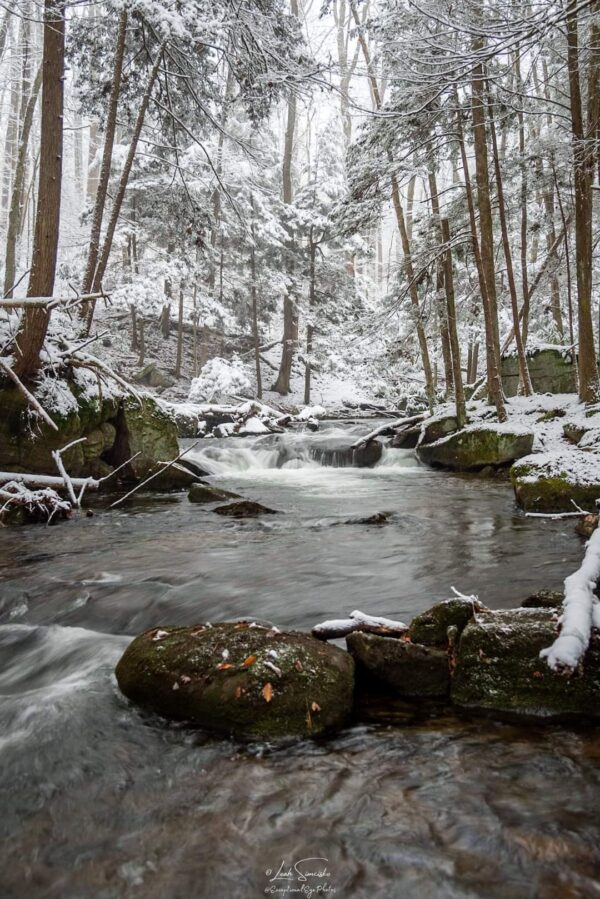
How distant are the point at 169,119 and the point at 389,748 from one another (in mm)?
11805

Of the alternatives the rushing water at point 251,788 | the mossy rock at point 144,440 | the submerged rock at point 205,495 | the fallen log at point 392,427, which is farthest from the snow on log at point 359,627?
the fallen log at point 392,427

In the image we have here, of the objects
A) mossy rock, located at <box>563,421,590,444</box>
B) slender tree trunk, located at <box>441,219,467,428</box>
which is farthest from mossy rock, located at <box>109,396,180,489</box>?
mossy rock, located at <box>563,421,590,444</box>

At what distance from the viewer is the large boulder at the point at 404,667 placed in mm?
2934

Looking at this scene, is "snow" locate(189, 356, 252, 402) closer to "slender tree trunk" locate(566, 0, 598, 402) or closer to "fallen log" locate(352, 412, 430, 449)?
"fallen log" locate(352, 412, 430, 449)

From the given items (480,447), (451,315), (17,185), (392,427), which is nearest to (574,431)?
(480,447)

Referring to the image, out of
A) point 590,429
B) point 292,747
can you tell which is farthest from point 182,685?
point 590,429

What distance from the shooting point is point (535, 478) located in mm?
7758

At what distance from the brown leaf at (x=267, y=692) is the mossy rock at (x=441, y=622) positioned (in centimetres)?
98

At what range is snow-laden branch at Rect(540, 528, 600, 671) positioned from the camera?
2.33 meters

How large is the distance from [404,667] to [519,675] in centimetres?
59

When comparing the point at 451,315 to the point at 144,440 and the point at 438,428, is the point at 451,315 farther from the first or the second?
the point at 144,440

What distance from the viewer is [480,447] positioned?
38.8 ft

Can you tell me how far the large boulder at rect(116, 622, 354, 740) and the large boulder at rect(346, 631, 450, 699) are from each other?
0.49ft

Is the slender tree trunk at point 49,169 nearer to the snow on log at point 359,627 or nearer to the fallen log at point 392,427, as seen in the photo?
the snow on log at point 359,627
